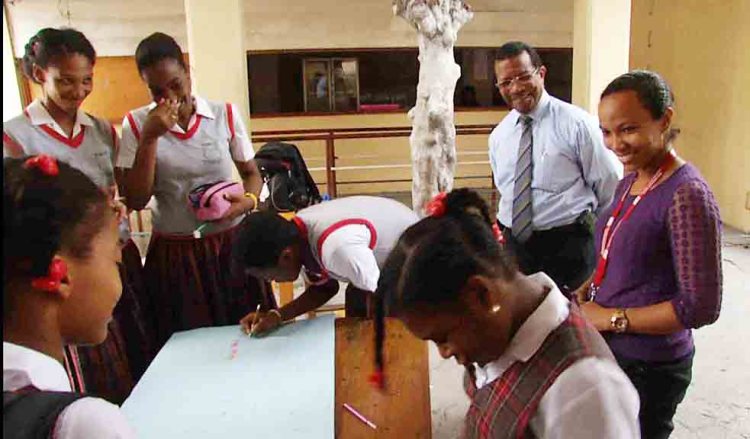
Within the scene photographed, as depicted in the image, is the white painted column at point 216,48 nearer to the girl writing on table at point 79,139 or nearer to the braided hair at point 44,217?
the girl writing on table at point 79,139

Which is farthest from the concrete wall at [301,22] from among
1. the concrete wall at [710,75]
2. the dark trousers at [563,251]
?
the dark trousers at [563,251]

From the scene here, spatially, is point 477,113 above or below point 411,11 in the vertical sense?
below

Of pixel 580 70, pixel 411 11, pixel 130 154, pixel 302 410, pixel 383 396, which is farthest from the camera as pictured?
pixel 580 70

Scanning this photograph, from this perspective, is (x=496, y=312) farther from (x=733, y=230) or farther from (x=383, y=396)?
(x=733, y=230)

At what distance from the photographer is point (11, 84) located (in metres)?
4.13

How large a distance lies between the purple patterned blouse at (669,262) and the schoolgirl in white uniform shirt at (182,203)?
1.10 m

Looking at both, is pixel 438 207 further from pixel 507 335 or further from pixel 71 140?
pixel 71 140

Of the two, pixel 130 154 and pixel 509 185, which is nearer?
pixel 130 154

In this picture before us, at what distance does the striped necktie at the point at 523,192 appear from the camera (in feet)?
7.47

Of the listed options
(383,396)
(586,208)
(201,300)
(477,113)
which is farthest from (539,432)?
(477,113)

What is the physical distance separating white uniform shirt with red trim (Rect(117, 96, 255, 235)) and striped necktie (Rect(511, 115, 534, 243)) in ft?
3.35

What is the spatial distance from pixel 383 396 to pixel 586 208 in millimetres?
1081

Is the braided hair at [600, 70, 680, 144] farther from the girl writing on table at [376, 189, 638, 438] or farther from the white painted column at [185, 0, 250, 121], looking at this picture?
the white painted column at [185, 0, 250, 121]

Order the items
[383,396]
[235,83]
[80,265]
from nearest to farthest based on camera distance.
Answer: [80,265]
[383,396]
[235,83]
